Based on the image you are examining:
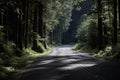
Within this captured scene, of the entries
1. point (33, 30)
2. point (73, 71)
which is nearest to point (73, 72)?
point (73, 71)

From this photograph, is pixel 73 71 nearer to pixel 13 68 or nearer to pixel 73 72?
pixel 73 72

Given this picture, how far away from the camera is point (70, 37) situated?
156 m

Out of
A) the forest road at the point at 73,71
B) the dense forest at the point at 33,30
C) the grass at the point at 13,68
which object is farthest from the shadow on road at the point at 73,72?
the dense forest at the point at 33,30

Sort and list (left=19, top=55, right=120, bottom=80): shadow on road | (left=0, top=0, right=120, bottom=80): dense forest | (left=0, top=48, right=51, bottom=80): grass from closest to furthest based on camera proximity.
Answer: (left=19, top=55, right=120, bottom=80): shadow on road < (left=0, top=48, right=51, bottom=80): grass < (left=0, top=0, right=120, bottom=80): dense forest

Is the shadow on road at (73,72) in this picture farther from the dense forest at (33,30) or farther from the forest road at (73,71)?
the dense forest at (33,30)

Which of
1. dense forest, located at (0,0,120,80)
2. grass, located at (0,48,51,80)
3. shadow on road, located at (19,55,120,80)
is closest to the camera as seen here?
shadow on road, located at (19,55,120,80)

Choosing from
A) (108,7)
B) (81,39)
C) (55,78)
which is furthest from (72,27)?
(55,78)

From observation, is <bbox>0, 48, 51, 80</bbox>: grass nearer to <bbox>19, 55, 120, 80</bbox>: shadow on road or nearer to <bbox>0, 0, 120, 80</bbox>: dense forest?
<bbox>0, 0, 120, 80</bbox>: dense forest

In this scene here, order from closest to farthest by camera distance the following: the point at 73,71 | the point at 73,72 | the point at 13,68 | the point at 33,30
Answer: the point at 73,72
the point at 73,71
the point at 13,68
the point at 33,30

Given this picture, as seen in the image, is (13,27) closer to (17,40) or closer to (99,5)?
(17,40)

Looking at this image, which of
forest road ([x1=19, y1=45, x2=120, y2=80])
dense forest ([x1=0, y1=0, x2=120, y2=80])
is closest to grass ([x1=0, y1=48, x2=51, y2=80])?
dense forest ([x1=0, y1=0, x2=120, y2=80])

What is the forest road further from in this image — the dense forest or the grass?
the dense forest

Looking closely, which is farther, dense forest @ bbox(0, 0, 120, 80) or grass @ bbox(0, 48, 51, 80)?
dense forest @ bbox(0, 0, 120, 80)

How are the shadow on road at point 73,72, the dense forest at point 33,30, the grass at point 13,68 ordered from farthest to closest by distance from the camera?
the dense forest at point 33,30 → the grass at point 13,68 → the shadow on road at point 73,72
